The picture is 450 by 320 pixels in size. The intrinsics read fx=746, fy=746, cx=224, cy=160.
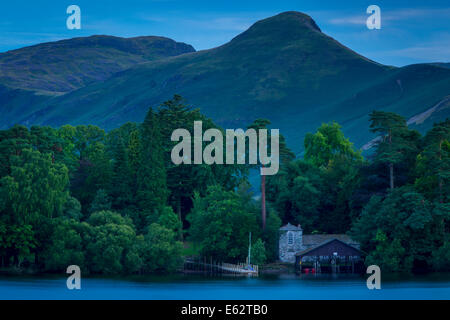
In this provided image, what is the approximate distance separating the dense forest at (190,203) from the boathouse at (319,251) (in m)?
1.39

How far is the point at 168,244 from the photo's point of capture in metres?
76.0

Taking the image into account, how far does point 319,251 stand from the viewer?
79625 millimetres

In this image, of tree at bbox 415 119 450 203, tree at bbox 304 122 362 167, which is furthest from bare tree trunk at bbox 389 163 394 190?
tree at bbox 304 122 362 167

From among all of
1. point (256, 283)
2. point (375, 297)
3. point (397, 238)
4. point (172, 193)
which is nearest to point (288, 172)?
point (172, 193)

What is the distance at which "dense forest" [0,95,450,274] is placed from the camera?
73.8m

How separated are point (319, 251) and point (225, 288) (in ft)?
63.9

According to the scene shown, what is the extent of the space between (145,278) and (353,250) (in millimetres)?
22482

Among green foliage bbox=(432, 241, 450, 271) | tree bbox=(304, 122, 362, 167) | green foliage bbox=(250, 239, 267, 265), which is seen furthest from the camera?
tree bbox=(304, 122, 362, 167)

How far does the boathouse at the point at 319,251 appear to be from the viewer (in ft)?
259

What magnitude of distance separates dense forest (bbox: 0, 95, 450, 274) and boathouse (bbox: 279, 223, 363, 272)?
139 centimetres

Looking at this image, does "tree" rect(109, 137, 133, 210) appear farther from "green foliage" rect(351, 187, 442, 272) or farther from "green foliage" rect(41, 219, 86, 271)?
"green foliage" rect(351, 187, 442, 272)

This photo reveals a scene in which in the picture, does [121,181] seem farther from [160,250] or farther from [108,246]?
[108,246]

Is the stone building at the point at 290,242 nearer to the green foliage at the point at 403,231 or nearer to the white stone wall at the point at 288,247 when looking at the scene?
the white stone wall at the point at 288,247

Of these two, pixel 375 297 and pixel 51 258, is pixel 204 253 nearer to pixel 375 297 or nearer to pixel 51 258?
pixel 51 258
